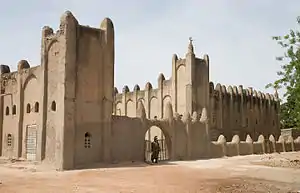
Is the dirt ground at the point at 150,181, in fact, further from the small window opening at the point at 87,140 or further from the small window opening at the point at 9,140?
the small window opening at the point at 9,140

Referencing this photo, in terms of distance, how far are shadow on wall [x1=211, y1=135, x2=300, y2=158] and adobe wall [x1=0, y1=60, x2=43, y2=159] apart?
622 inches

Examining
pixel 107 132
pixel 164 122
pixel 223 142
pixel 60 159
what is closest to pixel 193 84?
pixel 223 142

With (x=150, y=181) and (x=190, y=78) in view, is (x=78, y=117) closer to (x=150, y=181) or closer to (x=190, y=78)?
(x=150, y=181)

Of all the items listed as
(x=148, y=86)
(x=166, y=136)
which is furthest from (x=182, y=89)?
(x=166, y=136)

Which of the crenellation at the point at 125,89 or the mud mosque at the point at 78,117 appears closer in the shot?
the mud mosque at the point at 78,117

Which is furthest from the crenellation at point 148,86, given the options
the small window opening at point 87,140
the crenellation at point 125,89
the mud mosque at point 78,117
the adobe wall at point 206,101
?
the small window opening at point 87,140

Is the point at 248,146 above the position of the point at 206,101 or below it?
below

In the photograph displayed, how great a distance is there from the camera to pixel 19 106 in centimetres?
3047

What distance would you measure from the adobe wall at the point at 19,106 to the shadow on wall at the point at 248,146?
51.8 ft

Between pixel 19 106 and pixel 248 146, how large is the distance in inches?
845

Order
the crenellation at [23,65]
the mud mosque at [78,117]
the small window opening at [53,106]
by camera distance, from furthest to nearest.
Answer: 1. the crenellation at [23,65]
2. the small window opening at [53,106]
3. the mud mosque at [78,117]

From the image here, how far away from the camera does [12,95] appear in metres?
32.1

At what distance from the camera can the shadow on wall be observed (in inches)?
1404

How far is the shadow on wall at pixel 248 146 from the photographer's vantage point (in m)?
35.7
